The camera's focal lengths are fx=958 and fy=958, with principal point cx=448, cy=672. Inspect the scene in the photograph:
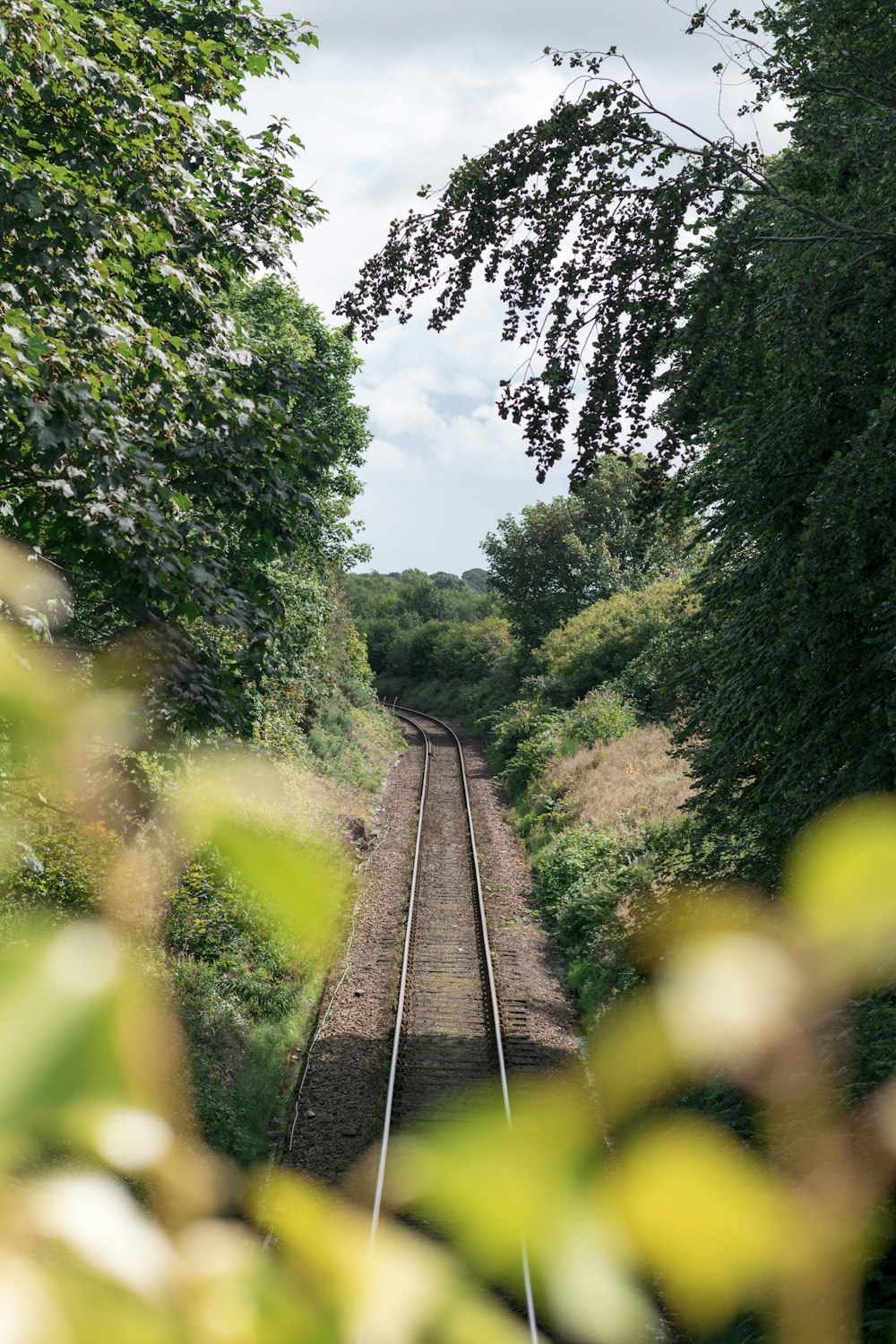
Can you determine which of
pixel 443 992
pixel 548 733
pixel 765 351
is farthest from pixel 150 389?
pixel 548 733

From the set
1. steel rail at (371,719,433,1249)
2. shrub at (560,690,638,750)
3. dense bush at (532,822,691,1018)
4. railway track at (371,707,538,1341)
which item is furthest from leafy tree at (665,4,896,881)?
shrub at (560,690,638,750)

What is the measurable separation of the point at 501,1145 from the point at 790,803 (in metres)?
8.48

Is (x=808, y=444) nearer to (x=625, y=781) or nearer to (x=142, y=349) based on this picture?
(x=142, y=349)

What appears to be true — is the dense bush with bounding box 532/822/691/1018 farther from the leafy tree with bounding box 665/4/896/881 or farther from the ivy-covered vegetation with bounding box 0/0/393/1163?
the ivy-covered vegetation with bounding box 0/0/393/1163

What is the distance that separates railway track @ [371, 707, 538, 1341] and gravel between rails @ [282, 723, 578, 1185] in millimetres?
74

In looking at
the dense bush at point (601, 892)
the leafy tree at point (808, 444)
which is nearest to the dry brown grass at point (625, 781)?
the dense bush at point (601, 892)

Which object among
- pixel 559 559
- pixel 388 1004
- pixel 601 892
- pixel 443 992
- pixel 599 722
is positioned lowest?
pixel 388 1004

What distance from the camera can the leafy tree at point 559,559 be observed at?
180 ft

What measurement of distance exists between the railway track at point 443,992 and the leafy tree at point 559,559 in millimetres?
30742

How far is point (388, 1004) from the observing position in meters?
14.5

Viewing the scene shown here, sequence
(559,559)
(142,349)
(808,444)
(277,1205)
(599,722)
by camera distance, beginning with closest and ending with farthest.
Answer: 1. (277,1205)
2. (142,349)
3. (808,444)
4. (599,722)
5. (559,559)

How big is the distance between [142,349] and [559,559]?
166 ft

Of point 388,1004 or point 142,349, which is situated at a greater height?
point 142,349

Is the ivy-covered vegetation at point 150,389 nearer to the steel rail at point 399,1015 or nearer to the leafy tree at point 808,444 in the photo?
the steel rail at point 399,1015
